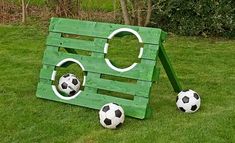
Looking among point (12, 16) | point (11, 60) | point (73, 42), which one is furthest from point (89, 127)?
point (12, 16)

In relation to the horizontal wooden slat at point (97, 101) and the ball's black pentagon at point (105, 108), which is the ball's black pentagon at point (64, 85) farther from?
the ball's black pentagon at point (105, 108)

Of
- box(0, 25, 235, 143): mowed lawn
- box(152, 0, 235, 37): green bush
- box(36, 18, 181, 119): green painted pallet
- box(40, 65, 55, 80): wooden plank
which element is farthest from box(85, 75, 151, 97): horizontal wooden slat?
box(152, 0, 235, 37): green bush

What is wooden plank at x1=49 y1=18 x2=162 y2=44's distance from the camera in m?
5.27

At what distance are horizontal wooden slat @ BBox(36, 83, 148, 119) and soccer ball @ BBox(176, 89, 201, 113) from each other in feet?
1.69

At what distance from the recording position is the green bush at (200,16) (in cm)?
1025

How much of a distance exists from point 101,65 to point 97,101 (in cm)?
42

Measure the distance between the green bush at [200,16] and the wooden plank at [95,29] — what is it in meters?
4.95

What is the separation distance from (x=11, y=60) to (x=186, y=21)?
410 centimetres

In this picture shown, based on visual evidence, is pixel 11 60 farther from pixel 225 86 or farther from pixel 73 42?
pixel 225 86

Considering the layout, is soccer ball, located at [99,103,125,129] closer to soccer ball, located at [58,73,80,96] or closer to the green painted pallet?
the green painted pallet

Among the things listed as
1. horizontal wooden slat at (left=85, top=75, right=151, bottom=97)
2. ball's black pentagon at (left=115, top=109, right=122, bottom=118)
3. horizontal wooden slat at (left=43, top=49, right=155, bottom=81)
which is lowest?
ball's black pentagon at (left=115, top=109, right=122, bottom=118)

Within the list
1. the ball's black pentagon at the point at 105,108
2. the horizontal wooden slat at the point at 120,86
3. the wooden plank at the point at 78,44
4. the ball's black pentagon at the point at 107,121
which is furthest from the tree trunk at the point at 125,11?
the ball's black pentagon at the point at 107,121

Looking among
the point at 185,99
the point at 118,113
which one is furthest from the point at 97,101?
the point at 185,99

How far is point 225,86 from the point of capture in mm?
6648
